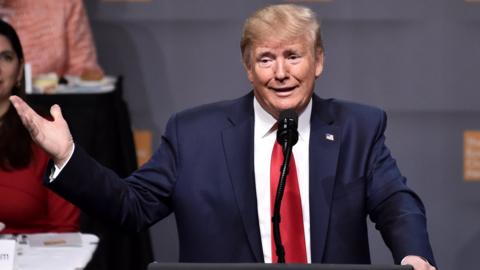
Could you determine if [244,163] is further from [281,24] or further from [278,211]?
[278,211]

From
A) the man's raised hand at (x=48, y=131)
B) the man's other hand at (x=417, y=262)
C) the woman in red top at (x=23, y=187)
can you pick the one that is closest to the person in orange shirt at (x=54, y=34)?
the woman in red top at (x=23, y=187)

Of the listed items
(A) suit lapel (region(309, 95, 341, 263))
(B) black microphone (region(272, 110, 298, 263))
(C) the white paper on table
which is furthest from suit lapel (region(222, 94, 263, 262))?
(C) the white paper on table

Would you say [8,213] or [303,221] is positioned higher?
[303,221]

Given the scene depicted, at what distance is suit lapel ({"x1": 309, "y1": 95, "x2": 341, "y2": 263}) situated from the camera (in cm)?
271

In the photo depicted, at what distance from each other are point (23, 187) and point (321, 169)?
4.30ft

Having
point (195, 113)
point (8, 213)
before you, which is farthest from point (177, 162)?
point (8, 213)

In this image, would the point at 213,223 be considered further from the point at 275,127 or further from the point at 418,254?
the point at 418,254

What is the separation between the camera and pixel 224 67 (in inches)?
201

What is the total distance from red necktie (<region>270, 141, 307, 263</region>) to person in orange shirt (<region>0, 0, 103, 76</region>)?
227 cm

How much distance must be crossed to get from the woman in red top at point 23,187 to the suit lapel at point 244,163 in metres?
1.05

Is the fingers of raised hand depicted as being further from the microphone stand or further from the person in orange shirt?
the person in orange shirt

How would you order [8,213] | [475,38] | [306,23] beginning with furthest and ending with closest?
1. [475,38]
2. [8,213]
3. [306,23]

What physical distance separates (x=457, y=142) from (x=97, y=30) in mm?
1820

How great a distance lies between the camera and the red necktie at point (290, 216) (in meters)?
2.70
